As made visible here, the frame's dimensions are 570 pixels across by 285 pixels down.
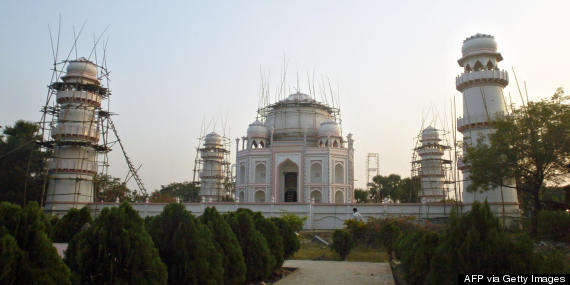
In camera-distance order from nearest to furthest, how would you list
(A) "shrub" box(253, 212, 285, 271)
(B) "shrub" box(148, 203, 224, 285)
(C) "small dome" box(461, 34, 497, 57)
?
(B) "shrub" box(148, 203, 224, 285) → (A) "shrub" box(253, 212, 285, 271) → (C) "small dome" box(461, 34, 497, 57)

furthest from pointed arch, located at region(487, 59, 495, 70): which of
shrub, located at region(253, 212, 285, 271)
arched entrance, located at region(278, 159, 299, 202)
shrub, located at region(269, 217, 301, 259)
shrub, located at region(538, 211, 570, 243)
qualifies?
shrub, located at region(253, 212, 285, 271)

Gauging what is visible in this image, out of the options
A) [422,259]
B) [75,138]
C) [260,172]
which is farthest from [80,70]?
[422,259]

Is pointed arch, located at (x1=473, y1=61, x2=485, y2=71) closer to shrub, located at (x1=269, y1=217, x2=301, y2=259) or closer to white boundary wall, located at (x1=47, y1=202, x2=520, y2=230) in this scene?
white boundary wall, located at (x1=47, y1=202, x2=520, y2=230)

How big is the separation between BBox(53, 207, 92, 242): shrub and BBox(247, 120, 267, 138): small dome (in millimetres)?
28657

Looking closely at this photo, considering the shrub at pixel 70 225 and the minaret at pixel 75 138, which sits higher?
the minaret at pixel 75 138

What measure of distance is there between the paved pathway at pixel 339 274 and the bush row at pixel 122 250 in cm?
243

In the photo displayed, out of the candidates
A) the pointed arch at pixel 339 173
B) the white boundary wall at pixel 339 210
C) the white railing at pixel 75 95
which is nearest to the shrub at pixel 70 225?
the white boundary wall at pixel 339 210

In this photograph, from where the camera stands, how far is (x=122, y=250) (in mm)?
5812

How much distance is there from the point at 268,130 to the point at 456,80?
17874 mm

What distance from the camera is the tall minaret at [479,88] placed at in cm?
2594

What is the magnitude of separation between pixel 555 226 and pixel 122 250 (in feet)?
54.3

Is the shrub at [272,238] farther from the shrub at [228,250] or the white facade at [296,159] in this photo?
the white facade at [296,159]

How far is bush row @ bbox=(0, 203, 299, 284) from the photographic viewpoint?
15.6 ft

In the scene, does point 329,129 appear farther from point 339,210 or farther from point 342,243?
point 342,243
